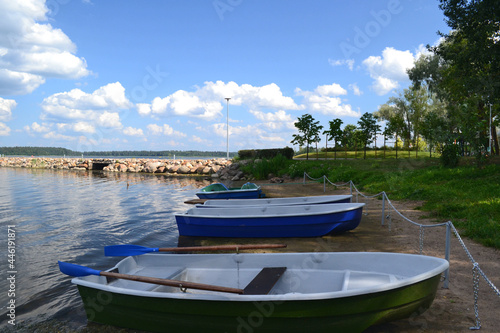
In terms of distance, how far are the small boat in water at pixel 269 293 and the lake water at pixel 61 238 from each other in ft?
3.22

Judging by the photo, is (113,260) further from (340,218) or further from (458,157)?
(458,157)

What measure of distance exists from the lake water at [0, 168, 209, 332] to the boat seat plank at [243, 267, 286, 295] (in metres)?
2.62

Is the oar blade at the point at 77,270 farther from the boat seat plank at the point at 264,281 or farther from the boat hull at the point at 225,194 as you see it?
the boat hull at the point at 225,194

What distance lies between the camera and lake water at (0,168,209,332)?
5.92m

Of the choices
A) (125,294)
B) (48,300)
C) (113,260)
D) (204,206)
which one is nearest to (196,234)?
(204,206)

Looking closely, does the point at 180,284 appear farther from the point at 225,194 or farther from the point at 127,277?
the point at 225,194

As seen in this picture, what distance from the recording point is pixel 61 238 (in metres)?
11.1

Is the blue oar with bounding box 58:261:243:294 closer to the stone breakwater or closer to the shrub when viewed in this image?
the shrub

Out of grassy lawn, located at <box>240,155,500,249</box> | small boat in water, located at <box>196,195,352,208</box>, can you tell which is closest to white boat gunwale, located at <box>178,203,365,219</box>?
small boat in water, located at <box>196,195,352,208</box>

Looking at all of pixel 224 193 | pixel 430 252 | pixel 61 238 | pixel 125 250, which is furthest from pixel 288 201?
pixel 61 238

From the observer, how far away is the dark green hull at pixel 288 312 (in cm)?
405

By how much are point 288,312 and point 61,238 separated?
10.0m

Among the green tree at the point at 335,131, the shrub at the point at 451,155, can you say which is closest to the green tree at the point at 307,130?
the green tree at the point at 335,131

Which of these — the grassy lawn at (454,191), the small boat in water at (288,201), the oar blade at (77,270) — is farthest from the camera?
the small boat in water at (288,201)
